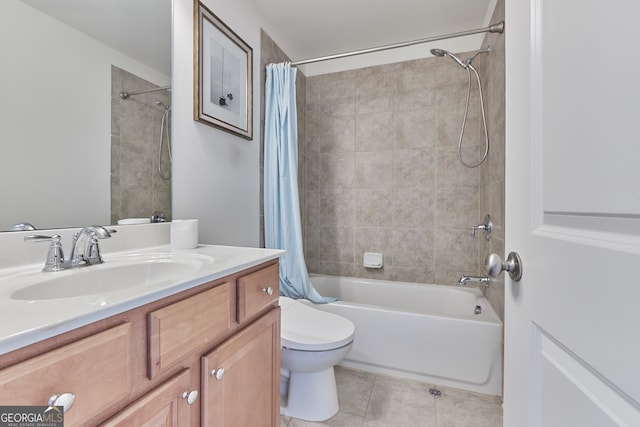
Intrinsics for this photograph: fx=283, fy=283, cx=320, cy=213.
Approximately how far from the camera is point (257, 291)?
3.14ft

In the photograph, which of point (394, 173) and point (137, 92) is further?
point (394, 173)

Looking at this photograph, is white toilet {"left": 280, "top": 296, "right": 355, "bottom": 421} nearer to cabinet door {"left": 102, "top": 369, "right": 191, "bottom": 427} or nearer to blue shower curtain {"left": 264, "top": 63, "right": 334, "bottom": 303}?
blue shower curtain {"left": 264, "top": 63, "right": 334, "bottom": 303}

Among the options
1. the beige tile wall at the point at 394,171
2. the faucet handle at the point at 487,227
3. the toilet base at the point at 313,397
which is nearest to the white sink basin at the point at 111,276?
the toilet base at the point at 313,397

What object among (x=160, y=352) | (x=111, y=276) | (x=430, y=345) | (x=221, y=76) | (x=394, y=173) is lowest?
(x=430, y=345)

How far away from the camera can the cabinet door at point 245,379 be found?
29.5 inches

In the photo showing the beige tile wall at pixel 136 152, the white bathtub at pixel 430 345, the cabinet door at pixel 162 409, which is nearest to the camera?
the cabinet door at pixel 162 409

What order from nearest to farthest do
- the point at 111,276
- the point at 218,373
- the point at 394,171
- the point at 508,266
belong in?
the point at 508,266, the point at 218,373, the point at 111,276, the point at 394,171

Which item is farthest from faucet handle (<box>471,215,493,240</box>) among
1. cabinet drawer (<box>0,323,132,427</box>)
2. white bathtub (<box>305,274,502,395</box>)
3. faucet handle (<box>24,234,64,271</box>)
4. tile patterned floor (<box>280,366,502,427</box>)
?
faucet handle (<box>24,234,64,271</box>)

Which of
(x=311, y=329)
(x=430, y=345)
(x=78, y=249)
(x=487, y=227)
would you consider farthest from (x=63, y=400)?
(x=487, y=227)

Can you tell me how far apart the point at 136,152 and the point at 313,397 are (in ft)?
4.65

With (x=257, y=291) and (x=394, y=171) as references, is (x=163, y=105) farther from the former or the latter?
(x=394, y=171)

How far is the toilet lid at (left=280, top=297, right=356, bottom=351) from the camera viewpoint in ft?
4.31

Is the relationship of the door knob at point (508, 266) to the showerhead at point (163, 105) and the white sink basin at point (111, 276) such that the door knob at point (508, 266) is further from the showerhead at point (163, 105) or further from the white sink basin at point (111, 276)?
the showerhead at point (163, 105)

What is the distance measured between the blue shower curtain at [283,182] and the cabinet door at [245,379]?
93cm
